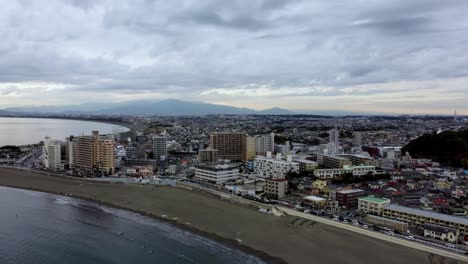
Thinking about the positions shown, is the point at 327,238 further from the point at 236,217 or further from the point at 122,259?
the point at 122,259

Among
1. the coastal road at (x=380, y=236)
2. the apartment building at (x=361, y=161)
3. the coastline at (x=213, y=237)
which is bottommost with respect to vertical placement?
the coastline at (x=213, y=237)

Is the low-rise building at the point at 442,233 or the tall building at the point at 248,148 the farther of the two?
the tall building at the point at 248,148

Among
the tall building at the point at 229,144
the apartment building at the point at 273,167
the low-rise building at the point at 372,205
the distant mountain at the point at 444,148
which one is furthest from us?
the tall building at the point at 229,144

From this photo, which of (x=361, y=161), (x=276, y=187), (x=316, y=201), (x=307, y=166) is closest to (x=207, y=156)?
(x=307, y=166)

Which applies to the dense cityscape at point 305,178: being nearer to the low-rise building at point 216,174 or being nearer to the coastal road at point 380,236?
the low-rise building at point 216,174

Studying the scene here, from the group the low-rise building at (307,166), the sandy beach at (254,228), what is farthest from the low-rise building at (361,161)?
the sandy beach at (254,228)

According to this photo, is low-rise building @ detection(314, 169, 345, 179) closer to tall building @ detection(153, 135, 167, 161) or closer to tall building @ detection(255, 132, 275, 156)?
tall building @ detection(255, 132, 275, 156)

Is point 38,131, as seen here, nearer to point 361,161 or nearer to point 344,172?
point 361,161
